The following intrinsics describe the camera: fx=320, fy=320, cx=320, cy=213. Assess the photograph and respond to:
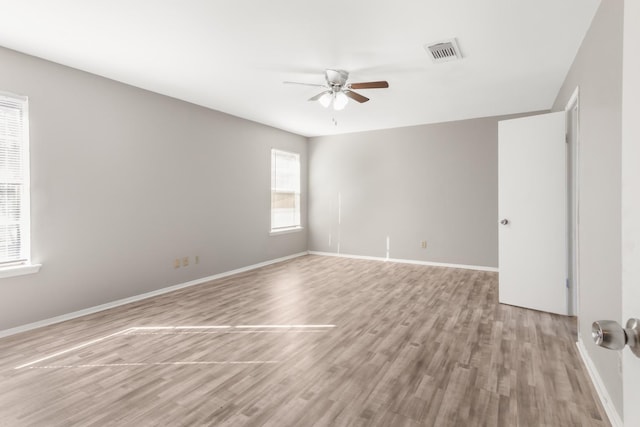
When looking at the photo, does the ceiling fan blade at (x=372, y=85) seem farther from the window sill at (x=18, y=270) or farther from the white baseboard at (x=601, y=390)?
the window sill at (x=18, y=270)

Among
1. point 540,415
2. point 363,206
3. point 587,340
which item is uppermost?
point 363,206

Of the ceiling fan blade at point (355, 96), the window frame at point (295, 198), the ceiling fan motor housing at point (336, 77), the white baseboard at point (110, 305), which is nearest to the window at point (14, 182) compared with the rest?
the white baseboard at point (110, 305)

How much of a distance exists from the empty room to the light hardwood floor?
0.06ft

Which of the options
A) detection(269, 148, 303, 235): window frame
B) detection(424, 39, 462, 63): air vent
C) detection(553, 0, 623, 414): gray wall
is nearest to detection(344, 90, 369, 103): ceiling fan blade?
detection(424, 39, 462, 63): air vent

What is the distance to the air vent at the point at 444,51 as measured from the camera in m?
2.92

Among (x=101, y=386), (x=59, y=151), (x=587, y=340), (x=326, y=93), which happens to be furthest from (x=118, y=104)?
(x=587, y=340)

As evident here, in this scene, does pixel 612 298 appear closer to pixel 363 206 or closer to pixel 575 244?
pixel 575 244

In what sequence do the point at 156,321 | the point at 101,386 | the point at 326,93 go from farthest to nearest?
the point at 326,93 → the point at 156,321 → the point at 101,386

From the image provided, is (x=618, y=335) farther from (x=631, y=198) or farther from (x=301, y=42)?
(x=301, y=42)

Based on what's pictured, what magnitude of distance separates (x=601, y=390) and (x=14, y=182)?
504 centimetres

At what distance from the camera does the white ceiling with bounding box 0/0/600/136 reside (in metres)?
2.42

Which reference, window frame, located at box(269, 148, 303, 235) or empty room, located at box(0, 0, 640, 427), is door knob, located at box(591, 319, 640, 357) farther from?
window frame, located at box(269, 148, 303, 235)

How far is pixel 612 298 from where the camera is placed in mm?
1924

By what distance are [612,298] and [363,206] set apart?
503 cm
